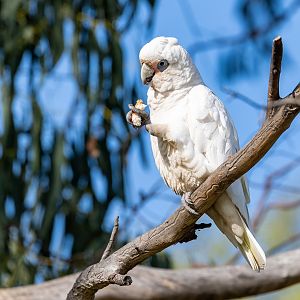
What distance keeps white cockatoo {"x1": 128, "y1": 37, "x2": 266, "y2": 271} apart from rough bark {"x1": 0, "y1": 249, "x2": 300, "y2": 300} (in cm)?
89

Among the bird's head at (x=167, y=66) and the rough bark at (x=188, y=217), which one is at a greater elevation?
the bird's head at (x=167, y=66)

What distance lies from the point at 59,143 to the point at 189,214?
205 centimetres

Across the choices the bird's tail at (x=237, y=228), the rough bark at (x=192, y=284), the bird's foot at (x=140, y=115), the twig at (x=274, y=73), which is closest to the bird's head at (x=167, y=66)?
the bird's foot at (x=140, y=115)

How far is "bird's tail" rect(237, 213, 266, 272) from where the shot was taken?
8.22ft

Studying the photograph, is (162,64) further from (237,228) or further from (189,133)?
(237,228)

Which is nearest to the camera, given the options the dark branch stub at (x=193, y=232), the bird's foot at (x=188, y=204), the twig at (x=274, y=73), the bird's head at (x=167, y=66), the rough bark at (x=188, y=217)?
the twig at (x=274, y=73)

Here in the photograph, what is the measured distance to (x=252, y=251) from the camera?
2.53 metres

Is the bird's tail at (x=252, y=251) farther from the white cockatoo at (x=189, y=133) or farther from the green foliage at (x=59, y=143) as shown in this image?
the green foliage at (x=59, y=143)

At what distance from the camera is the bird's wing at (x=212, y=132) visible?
8.05 feet

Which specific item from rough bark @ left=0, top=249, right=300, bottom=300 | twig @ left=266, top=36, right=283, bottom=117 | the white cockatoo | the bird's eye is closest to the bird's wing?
the white cockatoo

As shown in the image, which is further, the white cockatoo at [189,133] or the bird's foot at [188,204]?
the white cockatoo at [189,133]

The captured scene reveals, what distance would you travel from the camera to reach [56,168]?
4246mm

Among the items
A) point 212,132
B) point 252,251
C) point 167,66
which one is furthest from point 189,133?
point 252,251

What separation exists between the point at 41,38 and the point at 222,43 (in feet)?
3.18
